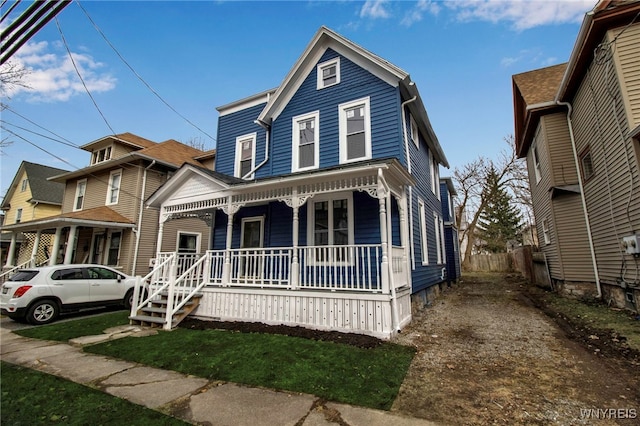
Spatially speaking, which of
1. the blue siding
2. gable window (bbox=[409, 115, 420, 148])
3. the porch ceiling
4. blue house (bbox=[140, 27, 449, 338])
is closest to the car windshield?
blue house (bbox=[140, 27, 449, 338])

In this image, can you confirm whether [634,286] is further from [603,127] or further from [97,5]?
[97,5]

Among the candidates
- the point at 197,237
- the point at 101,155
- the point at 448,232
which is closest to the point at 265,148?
the point at 197,237

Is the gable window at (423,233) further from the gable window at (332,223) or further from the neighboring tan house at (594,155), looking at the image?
the neighboring tan house at (594,155)

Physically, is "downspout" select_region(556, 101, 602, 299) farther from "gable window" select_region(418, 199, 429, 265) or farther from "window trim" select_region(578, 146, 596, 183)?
"gable window" select_region(418, 199, 429, 265)

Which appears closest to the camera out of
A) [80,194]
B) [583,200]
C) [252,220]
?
[583,200]

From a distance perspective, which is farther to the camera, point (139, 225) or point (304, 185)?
point (139, 225)

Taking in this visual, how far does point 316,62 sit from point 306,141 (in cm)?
288

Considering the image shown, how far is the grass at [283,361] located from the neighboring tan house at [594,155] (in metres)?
6.83

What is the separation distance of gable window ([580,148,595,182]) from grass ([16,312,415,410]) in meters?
8.82

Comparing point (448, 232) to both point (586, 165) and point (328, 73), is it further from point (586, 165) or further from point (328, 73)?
point (328, 73)

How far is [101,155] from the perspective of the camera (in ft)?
55.5

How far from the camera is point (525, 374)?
396 centimetres

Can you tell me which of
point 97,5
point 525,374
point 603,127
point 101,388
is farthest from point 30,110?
point 603,127

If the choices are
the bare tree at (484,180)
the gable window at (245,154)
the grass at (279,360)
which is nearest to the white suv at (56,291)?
the grass at (279,360)
